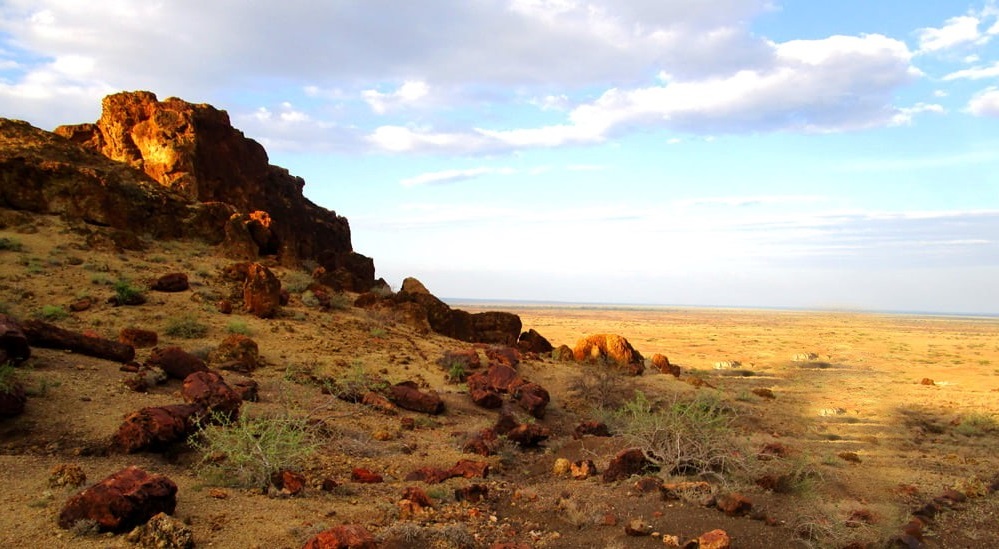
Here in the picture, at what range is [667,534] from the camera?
5.72m

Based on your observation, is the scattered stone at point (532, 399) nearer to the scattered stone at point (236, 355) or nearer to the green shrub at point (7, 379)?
the scattered stone at point (236, 355)

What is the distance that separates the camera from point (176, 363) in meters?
9.40

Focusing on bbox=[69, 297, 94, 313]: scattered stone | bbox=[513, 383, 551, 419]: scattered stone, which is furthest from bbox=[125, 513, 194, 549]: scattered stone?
bbox=[69, 297, 94, 313]: scattered stone

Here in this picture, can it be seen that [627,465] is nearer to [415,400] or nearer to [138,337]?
[415,400]

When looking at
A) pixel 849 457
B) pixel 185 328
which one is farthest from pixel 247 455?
pixel 849 457


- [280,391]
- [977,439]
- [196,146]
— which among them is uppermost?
[196,146]

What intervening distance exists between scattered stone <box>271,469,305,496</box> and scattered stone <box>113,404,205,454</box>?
4.45 ft

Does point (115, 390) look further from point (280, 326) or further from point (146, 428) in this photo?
point (280, 326)

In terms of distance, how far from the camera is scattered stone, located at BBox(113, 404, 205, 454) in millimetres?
6586

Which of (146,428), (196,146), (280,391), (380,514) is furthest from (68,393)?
(196,146)

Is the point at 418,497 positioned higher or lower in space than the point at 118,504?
lower

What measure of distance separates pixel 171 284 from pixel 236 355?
4.56m

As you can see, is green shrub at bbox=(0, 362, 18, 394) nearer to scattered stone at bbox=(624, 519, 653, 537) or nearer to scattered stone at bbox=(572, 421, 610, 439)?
scattered stone at bbox=(624, 519, 653, 537)

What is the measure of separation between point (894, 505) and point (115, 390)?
1047cm
